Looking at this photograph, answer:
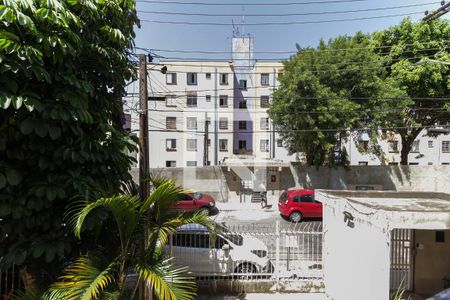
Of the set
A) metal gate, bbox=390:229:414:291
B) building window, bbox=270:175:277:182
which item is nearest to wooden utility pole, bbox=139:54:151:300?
metal gate, bbox=390:229:414:291

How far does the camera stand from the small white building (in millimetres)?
3910

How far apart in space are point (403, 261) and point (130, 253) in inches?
204

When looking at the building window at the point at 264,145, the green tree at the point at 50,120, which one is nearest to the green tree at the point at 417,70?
the building window at the point at 264,145

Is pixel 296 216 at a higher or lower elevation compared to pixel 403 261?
lower

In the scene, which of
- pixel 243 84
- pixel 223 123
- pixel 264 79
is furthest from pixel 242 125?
pixel 264 79

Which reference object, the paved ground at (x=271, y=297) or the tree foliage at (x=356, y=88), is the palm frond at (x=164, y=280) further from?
the tree foliage at (x=356, y=88)

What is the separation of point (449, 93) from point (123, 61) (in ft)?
66.1

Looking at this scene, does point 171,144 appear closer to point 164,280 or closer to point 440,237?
point 440,237

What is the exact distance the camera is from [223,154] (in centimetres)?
3241

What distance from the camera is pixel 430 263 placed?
5.90 metres

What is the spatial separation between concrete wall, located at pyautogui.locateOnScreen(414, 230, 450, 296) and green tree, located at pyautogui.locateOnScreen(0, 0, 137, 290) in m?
5.68

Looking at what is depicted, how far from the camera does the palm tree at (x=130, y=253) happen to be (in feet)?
11.6

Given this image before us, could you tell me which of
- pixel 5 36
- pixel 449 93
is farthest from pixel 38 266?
pixel 449 93

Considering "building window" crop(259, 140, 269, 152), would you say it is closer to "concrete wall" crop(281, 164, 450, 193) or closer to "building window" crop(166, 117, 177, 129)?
"building window" crop(166, 117, 177, 129)
